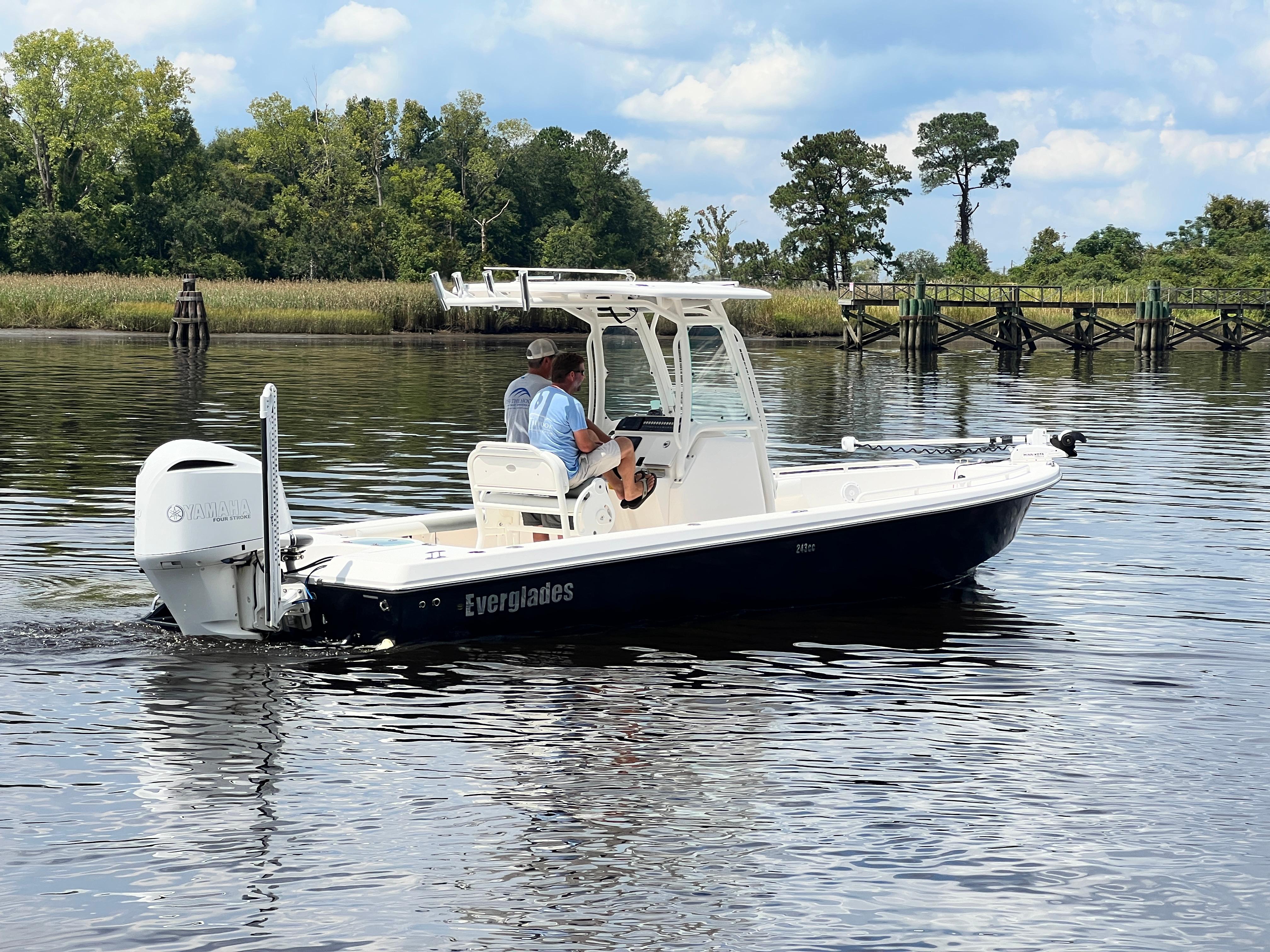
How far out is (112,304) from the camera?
4831cm

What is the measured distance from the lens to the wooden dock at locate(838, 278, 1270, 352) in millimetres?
47531

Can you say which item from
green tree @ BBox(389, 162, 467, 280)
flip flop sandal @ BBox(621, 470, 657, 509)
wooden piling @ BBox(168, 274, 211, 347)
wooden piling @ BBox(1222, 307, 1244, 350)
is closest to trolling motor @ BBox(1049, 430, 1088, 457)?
flip flop sandal @ BBox(621, 470, 657, 509)

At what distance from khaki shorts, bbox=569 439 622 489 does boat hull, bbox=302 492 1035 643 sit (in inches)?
24.7

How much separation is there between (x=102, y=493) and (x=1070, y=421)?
15385 millimetres

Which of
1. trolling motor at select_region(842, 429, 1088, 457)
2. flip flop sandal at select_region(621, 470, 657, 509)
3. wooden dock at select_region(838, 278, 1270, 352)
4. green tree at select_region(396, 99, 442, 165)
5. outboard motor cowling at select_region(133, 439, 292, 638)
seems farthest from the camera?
green tree at select_region(396, 99, 442, 165)

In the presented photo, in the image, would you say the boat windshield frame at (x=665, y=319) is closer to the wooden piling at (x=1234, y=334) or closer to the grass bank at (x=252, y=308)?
the grass bank at (x=252, y=308)

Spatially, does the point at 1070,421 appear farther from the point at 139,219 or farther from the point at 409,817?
the point at 139,219

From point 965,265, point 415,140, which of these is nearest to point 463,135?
point 415,140

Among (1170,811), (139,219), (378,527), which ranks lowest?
(1170,811)

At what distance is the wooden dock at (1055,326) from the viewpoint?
4753cm

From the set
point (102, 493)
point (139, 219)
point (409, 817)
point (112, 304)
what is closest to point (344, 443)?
point (102, 493)

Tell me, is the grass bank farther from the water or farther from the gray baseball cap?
the water

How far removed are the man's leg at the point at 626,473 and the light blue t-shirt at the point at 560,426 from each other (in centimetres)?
31

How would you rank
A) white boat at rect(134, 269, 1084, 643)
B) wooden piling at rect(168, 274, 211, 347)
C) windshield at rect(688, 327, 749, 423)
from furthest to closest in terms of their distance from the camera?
1. wooden piling at rect(168, 274, 211, 347)
2. windshield at rect(688, 327, 749, 423)
3. white boat at rect(134, 269, 1084, 643)
